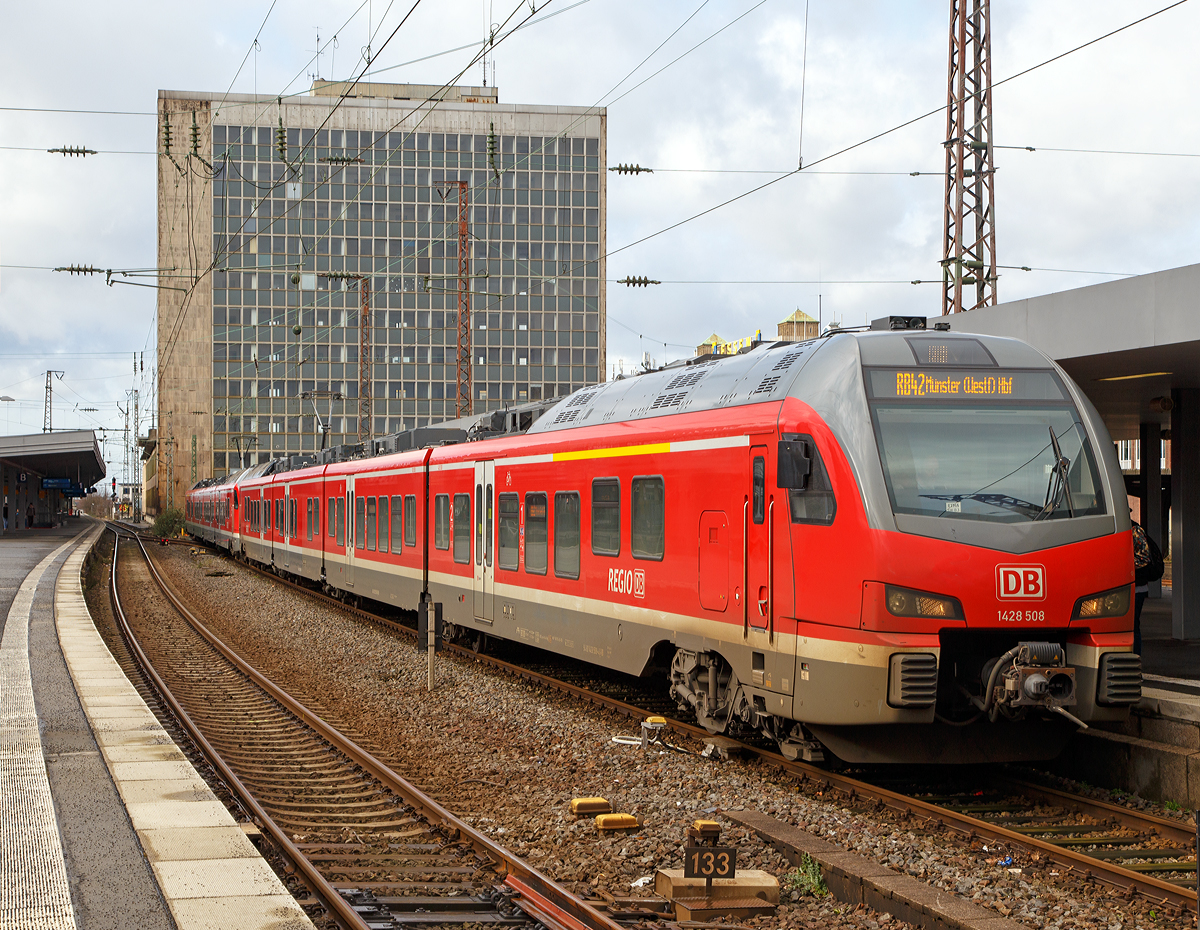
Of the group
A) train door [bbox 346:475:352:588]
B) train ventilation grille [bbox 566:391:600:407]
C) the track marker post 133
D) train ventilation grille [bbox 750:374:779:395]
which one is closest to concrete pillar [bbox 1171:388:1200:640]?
train ventilation grille [bbox 566:391:600:407]

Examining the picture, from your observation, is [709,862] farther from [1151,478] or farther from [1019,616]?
[1151,478]

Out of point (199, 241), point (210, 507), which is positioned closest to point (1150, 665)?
point (210, 507)

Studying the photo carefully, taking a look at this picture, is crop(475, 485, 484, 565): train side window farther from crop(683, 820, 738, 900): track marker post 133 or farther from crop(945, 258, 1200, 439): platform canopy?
crop(683, 820, 738, 900): track marker post 133

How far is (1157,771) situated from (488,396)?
9002cm

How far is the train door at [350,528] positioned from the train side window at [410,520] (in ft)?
13.7

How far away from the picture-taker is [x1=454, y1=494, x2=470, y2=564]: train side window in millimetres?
16531

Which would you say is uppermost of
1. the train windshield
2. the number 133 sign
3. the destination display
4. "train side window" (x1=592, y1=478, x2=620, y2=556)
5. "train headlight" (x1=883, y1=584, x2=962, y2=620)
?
the destination display

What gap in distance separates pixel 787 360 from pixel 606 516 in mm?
3135

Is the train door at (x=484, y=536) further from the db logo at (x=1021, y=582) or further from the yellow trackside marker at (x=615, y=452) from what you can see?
the db logo at (x=1021, y=582)

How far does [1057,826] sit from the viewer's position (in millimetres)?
7977

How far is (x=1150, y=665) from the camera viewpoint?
542 inches

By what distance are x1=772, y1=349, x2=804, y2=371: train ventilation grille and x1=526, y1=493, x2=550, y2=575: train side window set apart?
4586 mm

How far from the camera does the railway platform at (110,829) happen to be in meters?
5.85

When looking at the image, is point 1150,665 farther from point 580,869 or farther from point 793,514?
point 580,869
